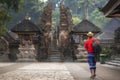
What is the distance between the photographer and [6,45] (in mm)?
32312

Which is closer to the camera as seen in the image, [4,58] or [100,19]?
[4,58]

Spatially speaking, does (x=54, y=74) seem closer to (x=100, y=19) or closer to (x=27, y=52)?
(x=27, y=52)

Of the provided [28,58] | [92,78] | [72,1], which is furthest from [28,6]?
[92,78]

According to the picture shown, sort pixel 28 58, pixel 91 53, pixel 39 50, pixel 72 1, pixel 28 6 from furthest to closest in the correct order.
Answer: pixel 72 1 → pixel 28 6 → pixel 39 50 → pixel 28 58 → pixel 91 53

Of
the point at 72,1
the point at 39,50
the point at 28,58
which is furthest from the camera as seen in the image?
the point at 72,1

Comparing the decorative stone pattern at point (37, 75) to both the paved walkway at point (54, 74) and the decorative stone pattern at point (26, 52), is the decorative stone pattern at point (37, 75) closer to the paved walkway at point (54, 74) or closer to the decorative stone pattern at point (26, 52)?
the paved walkway at point (54, 74)

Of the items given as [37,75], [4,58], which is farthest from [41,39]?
[37,75]

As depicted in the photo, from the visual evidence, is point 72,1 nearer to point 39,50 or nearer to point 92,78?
point 39,50

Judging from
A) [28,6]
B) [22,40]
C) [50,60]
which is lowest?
[50,60]

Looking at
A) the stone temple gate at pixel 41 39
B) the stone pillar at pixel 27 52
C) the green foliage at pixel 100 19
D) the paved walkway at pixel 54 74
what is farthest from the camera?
the green foliage at pixel 100 19

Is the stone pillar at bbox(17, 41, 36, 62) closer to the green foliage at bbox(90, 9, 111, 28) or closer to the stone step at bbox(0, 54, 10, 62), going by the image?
the stone step at bbox(0, 54, 10, 62)

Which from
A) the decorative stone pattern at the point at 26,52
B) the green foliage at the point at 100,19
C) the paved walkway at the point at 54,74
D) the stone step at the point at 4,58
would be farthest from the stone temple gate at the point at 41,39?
the green foliage at the point at 100,19

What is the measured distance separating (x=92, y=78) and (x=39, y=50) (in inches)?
868

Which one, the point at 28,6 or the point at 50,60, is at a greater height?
→ the point at 28,6
